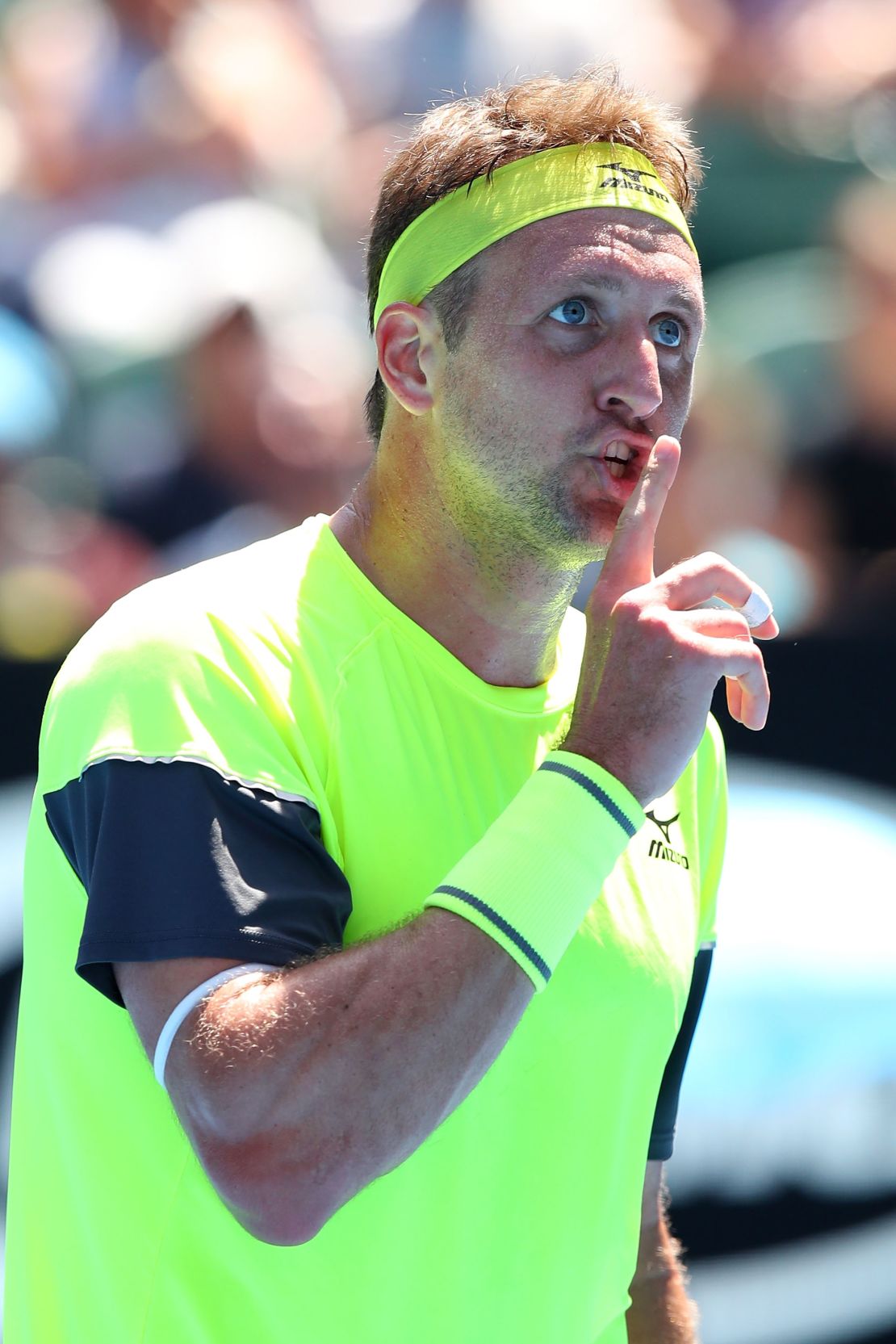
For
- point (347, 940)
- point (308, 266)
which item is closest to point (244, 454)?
point (308, 266)

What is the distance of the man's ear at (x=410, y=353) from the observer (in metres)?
2.02

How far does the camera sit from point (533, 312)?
190 cm

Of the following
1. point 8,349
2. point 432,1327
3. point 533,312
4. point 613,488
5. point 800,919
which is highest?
point 8,349

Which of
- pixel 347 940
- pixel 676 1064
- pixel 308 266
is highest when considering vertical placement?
pixel 308 266

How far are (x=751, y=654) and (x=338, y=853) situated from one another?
1.66 feet

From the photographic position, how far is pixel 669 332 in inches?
77.2

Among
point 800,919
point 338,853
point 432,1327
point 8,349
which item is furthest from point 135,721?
point 8,349

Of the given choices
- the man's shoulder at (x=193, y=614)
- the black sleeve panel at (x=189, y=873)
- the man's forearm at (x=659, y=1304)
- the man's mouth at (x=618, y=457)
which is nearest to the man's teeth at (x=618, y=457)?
the man's mouth at (x=618, y=457)

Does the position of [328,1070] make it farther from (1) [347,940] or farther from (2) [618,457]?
(2) [618,457]

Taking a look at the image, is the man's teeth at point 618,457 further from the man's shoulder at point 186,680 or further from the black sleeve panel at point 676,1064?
the black sleeve panel at point 676,1064

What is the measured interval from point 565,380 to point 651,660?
0.45m

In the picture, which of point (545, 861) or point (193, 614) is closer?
point (545, 861)

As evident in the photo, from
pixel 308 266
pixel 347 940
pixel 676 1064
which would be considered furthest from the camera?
pixel 308 266

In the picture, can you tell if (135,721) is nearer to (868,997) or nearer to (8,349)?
(868,997)
